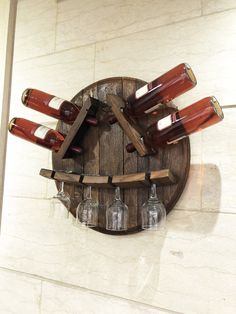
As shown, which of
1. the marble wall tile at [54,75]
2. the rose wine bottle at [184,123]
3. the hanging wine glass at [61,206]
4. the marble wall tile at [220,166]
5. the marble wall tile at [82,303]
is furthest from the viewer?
the marble wall tile at [54,75]

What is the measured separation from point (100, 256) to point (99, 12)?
3.25ft

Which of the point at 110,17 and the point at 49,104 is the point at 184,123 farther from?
the point at 110,17

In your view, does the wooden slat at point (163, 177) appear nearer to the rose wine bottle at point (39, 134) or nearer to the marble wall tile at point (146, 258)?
the marble wall tile at point (146, 258)

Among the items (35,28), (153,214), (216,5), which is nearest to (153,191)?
(153,214)

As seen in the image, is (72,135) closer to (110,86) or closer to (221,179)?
(110,86)

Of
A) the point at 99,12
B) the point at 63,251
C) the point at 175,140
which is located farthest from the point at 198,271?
the point at 99,12

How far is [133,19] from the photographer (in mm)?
1131

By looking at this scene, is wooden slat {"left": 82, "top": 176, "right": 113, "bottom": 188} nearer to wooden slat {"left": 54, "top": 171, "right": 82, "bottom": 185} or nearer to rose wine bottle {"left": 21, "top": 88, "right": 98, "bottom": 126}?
wooden slat {"left": 54, "top": 171, "right": 82, "bottom": 185}

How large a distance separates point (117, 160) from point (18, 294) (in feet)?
2.44

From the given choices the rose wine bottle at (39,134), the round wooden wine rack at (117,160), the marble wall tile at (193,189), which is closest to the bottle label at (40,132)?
the rose wine bottle at (39,134)

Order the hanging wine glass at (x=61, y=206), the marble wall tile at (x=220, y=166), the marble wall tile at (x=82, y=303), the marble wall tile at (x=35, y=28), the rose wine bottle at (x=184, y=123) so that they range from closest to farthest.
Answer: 1. the rose wine bottle at (x=184, y=123)
2. the marble wall tile at (x=220, y=166)
3. the marble wall tile at (x=82, y=303)
4. the hanging wine glass at (x=61, y=206)
5. the marble wall tile at (x=35, y=28)

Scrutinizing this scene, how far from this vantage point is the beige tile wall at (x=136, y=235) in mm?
907

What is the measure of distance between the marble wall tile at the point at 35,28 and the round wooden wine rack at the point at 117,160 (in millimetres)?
381

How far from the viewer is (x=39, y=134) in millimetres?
1050
